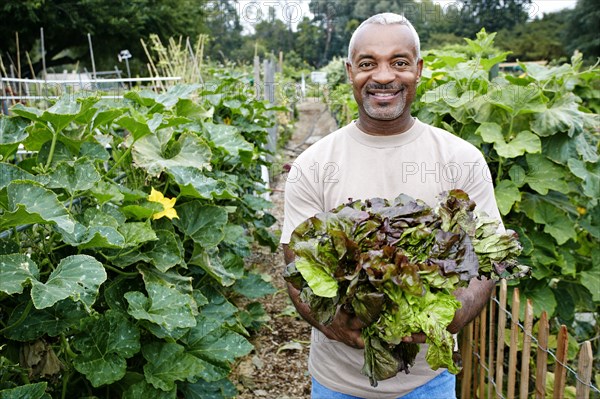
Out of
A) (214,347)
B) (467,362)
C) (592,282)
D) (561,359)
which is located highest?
(561,359)

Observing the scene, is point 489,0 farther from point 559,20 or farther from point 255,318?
point 255,318

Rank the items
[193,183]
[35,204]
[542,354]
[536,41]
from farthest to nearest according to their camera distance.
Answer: [536,41], [193,183], [542,354], [35,204]

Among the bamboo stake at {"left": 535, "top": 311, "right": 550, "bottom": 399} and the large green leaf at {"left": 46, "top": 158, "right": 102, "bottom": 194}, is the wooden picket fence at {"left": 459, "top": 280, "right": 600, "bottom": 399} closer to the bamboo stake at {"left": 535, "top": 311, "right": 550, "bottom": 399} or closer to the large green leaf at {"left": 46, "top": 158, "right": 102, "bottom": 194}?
the bamboo stake at {"left": 535, "top": 311, "right": 550, "bottom": 399}

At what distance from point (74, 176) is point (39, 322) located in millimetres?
466

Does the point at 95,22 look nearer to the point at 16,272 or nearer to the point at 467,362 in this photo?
the point at 467,362

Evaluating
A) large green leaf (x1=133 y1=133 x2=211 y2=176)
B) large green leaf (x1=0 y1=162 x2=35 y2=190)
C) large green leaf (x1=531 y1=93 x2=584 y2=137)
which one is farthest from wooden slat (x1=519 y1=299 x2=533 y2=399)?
large green leaf (x1=0 y1=162 x2=35 y2=190)

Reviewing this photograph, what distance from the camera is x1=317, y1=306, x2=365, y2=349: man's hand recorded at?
1.51 m

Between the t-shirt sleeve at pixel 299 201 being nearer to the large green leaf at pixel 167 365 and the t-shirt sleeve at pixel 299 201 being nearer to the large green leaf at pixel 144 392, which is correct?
the large green leaf at pixel 167 365

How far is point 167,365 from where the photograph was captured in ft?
6.89

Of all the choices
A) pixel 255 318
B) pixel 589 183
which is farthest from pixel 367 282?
pixel 255 318

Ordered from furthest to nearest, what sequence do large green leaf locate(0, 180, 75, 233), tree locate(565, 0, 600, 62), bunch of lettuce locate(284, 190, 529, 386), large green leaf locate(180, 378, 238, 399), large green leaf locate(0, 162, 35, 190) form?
tree locate(565, 0, 600, 62) < large green leaf locate(180, 378, 238, 399) < large green leaf locate(0, 162, 35, 190) < large green leaf locate(0, 180, 75, 233) < bunch of lettuce locate(284, 190, 529, 386)

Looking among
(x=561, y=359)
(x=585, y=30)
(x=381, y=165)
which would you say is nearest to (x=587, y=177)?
(x=561, y=359)

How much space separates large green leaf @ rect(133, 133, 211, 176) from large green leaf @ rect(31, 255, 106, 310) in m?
0.77

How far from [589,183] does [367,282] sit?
2177mm
